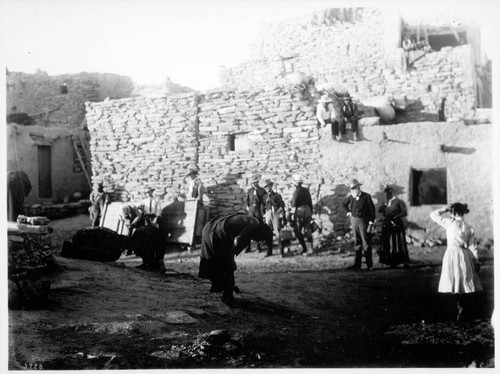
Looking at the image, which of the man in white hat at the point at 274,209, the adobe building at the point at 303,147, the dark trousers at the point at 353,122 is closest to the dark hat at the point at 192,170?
the adobe building at the point at 303,147

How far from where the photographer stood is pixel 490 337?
15.9 ft

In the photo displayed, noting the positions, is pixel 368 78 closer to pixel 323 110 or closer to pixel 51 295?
pixel 323 110

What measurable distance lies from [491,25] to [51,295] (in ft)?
16.7

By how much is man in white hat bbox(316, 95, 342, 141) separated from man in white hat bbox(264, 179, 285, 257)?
4.16 feet

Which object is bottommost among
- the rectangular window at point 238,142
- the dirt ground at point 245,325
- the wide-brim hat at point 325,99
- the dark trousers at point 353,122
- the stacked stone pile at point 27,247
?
the dirt ground at point 245,325

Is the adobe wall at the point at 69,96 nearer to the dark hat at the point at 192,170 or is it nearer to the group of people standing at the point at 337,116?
the dark hat at the point at 192,170

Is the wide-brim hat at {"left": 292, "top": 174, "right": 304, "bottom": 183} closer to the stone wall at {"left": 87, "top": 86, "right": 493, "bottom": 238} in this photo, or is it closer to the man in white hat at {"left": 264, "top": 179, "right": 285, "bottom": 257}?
the stone wall at {"left": 87, "top": 86, "right": 493, "bottom": 238}

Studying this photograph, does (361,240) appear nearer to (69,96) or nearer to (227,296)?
(227,296)

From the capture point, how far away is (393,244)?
670cm

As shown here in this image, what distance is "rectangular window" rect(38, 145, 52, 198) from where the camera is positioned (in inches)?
319

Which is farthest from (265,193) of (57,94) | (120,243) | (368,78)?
(57,94)

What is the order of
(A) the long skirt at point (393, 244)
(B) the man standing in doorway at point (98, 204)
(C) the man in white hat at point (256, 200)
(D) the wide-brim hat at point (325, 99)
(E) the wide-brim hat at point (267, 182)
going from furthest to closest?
(B) the man standing in doorway at point (98, 204)
(D) the wide-brim hat at point (325, 99)
(E) the wide-brim hat at point (267, 182)
(C) the man in white hat at point (256, 200)
(A) the long skirt at point (393, 244)

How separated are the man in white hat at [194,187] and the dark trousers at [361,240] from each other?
2.20 m

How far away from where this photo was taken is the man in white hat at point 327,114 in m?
7.68
